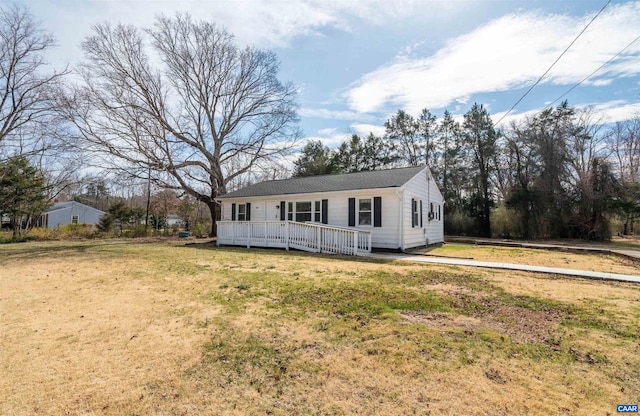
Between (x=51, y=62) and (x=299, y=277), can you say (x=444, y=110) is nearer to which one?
(x=299, y=277)

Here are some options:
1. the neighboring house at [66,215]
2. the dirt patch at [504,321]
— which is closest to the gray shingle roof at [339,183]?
the dirt patch at [504,321]

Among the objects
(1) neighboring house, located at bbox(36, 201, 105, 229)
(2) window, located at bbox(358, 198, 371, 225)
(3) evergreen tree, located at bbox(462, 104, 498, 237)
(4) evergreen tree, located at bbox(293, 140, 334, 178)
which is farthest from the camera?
(1) neighboring house, located at bbox(36, 201, 105, 229)

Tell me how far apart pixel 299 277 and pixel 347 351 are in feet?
11.8

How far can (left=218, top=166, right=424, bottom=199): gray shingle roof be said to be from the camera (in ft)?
43.1

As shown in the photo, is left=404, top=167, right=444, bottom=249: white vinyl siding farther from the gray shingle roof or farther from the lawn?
the lawn

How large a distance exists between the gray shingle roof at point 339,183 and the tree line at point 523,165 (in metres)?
13.0

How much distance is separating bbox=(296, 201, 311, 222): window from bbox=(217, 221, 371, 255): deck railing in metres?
1.78

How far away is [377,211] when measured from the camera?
12.8 m

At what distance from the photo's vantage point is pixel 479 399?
7.89 ft

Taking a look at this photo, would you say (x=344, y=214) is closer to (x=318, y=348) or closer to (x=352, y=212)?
(x=352, y=212)

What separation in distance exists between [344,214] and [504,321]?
967cm

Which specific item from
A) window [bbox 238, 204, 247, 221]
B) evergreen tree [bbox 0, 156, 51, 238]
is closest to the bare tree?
evergreen tree [bbox 0, 156, 51, 238]

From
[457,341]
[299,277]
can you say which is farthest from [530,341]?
[299,277]

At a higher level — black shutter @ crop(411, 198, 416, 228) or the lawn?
black shutter @ crop(411, 198, 416, 228)
